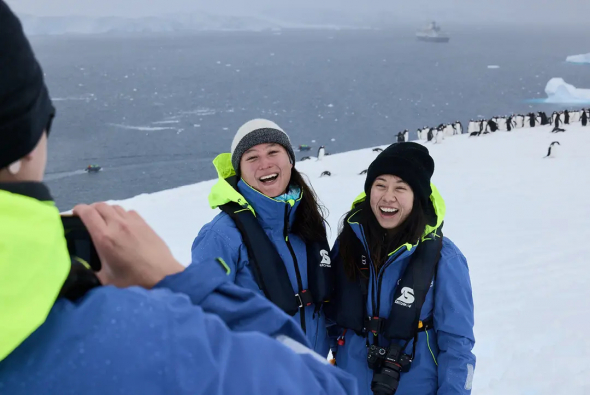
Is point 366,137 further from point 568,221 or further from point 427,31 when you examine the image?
point 427,31

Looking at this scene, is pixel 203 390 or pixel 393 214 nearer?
pixel 203 390

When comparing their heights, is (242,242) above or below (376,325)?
above

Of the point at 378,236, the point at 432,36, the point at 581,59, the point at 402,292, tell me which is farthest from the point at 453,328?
the point at 432,36

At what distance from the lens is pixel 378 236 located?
2.24 metres

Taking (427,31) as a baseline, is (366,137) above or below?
below

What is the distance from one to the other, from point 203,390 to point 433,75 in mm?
65233

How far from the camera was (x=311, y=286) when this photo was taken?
2.10 metres

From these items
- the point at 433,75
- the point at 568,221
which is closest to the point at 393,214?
the point at 568,221

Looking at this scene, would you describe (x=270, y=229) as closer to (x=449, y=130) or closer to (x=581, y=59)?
(x=449, y=130)

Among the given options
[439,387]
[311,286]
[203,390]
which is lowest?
[439,387]

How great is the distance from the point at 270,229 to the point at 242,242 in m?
0.15

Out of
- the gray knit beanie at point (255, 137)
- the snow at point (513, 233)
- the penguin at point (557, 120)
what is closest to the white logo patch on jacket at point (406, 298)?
the gray knit beanie at point (255, 137)

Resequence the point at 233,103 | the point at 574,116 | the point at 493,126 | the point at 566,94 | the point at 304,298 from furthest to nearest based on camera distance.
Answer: the point at 233,103 < the point at 566,94 < the point at 574,116 < the point at 493,126 < the point at 304,298

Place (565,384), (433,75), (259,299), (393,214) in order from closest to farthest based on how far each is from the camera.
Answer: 1. (259,299)
2. (393,214)
3. (565,384)
4. (433,75)
